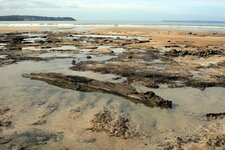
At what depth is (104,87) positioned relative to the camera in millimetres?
13398

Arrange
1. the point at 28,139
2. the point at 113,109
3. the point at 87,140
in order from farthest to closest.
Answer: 1. the point at 113,109
2. the point at 87,140
3. the point at 28,139

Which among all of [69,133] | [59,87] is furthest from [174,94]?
[69,133]

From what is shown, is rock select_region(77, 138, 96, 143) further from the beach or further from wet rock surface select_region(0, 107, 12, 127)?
wet rock surface select_region(0, 107, 12, 127)

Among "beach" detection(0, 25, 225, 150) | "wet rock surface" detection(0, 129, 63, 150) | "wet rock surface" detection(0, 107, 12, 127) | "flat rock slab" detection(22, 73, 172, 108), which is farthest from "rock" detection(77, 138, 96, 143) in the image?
"flat rock slab" detection(22, 73, 172, 108)

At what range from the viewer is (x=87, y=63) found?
20453 millimetres

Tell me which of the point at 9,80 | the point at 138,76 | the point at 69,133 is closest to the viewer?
the point at 69,133

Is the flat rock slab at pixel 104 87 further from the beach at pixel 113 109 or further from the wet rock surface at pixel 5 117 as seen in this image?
the wet rock surface at pixel 5 117

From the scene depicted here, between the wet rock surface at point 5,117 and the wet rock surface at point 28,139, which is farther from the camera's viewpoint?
the wet rock surface at point 5,117

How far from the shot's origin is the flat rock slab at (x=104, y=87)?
11711 millimetres

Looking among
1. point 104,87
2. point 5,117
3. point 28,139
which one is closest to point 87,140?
point 28,139

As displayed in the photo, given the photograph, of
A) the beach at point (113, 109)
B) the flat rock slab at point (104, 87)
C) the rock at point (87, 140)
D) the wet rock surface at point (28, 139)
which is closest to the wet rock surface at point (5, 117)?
the beach at point (113, 109)

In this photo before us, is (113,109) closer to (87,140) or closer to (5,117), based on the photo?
(87,140)

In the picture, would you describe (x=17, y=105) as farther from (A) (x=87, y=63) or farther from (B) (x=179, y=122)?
(A) (x=87, y=63)

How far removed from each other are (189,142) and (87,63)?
12509mm
